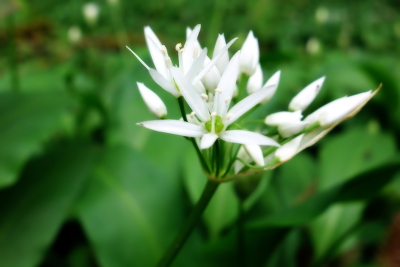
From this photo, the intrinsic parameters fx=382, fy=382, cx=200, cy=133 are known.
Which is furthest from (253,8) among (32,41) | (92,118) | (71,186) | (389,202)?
(71,186)

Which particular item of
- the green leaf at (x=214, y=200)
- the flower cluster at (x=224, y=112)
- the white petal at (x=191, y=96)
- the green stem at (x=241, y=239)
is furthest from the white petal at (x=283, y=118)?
the green leaf at (x=214, y=200)

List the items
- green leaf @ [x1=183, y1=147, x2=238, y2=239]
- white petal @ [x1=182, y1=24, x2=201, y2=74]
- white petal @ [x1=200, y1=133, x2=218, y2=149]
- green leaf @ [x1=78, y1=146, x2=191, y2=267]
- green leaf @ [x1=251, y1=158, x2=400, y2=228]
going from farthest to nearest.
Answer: green leaf @ [x1=183, y1=147, x2=238, y2=239] < green leaf @ [x1=78, y1=146, x2=191, y2=267] < green leaf @ [x1=251, y1=158, x2=400, y2=228] < white petal @ [x1=182, y1=24, x2=201, y2=74] < white petal @ [x1=200, y1=133, x2=218, y2=149]

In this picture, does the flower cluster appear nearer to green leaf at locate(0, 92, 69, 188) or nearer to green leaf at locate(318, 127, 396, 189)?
green leaf at locate(0, 92, 69, 188)

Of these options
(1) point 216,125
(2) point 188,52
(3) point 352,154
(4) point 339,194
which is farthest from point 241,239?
(3) point 352,154

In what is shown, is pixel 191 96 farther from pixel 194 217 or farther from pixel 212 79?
pixel 194 217

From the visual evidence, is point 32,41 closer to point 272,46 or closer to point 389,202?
point 272,46

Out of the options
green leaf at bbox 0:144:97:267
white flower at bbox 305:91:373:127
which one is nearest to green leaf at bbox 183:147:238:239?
green leaf at bbox 0:144:97:267

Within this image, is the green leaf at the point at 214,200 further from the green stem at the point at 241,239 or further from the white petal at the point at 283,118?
the white petal at the point at 283,118
